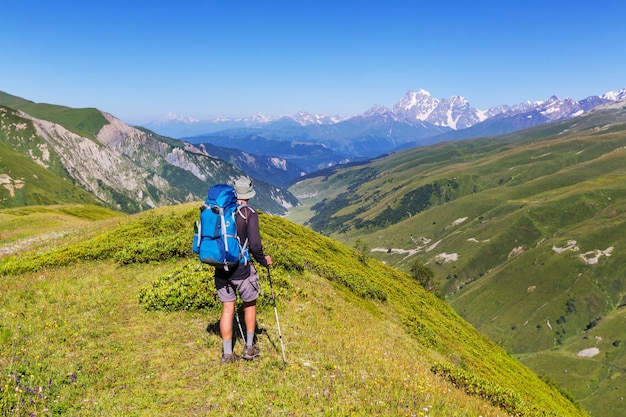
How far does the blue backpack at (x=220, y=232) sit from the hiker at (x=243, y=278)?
0.32m

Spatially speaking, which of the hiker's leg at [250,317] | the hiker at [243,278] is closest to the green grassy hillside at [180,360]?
the hiker at [243,278]

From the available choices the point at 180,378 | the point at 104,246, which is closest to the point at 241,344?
the point at 180,378

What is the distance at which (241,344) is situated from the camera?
13.7 m

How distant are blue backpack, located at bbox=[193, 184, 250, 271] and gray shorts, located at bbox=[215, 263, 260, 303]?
2.30 feet

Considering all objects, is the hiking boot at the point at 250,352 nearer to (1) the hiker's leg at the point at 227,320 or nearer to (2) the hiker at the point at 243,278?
(2) the hiker at the point at 243,278

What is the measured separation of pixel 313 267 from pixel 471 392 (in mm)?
24086

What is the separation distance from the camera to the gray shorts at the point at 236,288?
11.8m

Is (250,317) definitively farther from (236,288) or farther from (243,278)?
(243,278)

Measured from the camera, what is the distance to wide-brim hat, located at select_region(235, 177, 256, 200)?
38.5ft

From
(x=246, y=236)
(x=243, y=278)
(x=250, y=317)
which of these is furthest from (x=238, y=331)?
(x=246, y=236)

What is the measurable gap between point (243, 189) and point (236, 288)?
3.22 meters

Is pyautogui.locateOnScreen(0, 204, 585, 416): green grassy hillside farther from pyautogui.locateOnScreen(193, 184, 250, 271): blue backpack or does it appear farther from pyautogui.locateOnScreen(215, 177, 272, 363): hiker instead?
pyautogui.locateOnScreen(193, 184, 250, 271): blue backpack

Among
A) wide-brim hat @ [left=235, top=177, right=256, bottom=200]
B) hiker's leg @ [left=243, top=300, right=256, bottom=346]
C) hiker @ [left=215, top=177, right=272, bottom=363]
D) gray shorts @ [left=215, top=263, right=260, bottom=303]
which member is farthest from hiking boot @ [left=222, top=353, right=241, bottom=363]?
wide-brim hat @ [left=235, top=177, right=256, bottom=200]

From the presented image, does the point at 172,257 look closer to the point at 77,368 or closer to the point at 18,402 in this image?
the point at 77,368
